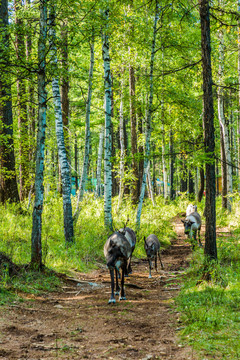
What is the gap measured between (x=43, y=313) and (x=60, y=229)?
7169 mm

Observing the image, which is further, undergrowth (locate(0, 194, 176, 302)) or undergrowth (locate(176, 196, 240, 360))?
undergrowth (locate(0, 194, 176, 302))

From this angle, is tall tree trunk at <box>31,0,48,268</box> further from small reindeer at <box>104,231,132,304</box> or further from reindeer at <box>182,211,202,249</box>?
reindeer at <box>182,211,202,249</box>

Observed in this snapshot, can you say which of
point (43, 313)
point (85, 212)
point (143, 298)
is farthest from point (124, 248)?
point (85, 212)

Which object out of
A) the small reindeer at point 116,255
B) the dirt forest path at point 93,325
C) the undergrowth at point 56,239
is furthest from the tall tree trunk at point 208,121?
the undergrowth at point 56,239

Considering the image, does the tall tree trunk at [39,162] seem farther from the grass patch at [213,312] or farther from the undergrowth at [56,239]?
the grass patch at [213,312]

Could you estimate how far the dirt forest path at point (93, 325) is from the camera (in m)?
4.63

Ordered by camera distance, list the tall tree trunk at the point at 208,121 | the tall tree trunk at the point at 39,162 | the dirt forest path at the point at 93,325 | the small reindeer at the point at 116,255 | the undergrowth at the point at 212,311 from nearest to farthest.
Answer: the undergrowth at the point at 212,311, the dirt forest path at the point at 93,325, the small reindeer at the point at 116,255, the tall tree trunk at the point at 208,121, the tall tree trunk at the point at 39,162

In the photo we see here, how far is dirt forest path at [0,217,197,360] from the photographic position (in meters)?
4.63

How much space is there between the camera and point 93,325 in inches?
233

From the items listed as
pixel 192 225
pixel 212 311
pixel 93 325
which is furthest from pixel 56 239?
pixel 212 311

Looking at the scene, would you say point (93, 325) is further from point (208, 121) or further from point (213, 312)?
point (208, 121)

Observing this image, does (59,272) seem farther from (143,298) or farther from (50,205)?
(50,205)

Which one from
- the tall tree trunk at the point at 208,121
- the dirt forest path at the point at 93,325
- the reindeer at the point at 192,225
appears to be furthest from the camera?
→ the reindeer at the point at 192,225

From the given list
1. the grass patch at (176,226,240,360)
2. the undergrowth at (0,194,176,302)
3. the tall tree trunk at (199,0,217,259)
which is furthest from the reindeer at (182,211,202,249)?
the tall tree trunk at (199,0,217,259)
